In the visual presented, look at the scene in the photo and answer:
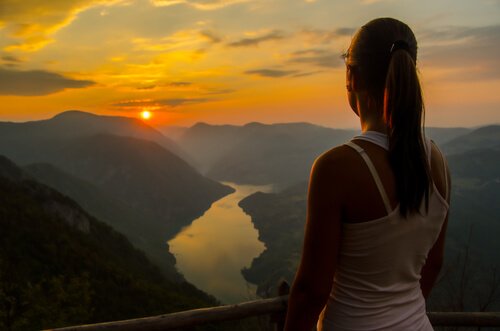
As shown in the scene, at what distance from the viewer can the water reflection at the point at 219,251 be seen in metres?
75.0

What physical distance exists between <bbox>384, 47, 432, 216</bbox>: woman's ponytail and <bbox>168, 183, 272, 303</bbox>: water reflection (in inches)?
2459

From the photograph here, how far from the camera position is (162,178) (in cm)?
17275

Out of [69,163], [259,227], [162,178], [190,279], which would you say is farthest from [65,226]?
[69,163]

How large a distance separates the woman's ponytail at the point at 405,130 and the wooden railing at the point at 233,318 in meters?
2.03

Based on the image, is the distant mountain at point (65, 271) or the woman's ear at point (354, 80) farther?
the distant mountain at point (65, 271)

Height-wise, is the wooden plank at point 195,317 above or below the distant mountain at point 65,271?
above

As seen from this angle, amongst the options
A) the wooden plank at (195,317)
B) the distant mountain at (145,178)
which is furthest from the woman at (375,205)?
the distant mountain at (145,178)

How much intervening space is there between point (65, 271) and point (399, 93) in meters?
48.7

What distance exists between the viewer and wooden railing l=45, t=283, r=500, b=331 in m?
2.78

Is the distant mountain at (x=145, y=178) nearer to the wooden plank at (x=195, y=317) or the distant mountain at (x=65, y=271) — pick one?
the distant mountain at (x=65, y=271)

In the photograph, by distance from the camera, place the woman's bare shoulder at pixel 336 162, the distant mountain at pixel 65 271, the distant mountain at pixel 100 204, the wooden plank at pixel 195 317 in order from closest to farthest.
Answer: the woman's bare shoulder at pixel 336 162, the wooden plank at pixel 195 317, the distant mountain at pixel 65 271, the distant mountain at pixel 100 204

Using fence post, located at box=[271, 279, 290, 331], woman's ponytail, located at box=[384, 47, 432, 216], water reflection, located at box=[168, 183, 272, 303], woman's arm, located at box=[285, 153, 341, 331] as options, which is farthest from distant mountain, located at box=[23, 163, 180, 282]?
woman's ponytail, located at box=[384, 47, 432, 216]

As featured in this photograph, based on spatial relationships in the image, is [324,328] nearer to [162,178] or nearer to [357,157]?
[357,157]

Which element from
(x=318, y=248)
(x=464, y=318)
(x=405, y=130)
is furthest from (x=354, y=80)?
(x=464, y=318)
